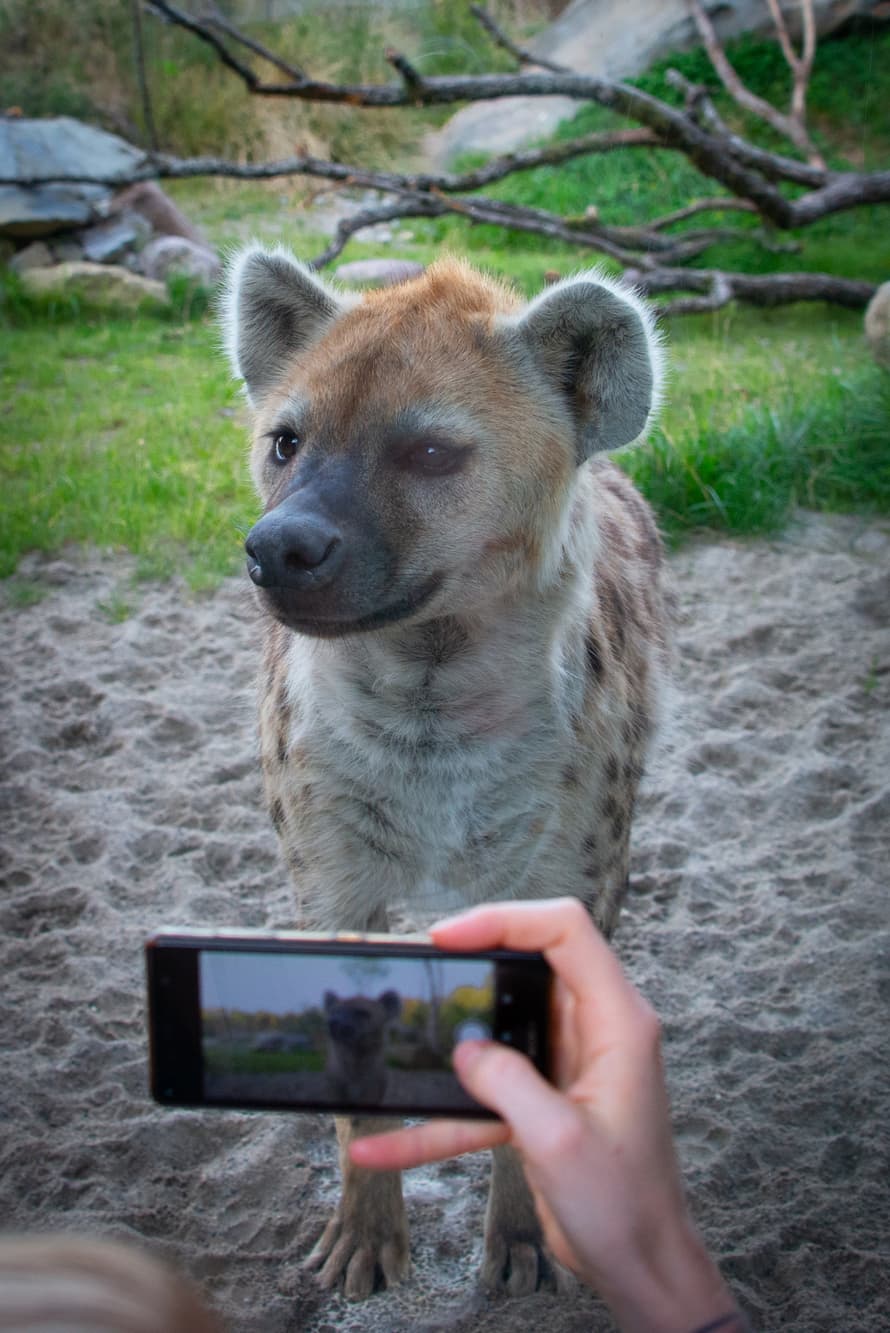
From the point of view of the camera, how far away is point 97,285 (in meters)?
4.59

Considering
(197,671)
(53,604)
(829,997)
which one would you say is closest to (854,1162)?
(829,997)

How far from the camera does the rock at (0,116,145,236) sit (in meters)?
4.76

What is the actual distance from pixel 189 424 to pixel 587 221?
1640 millimetres

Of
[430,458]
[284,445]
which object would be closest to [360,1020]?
[430,458]

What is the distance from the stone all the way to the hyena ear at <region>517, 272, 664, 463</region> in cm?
264

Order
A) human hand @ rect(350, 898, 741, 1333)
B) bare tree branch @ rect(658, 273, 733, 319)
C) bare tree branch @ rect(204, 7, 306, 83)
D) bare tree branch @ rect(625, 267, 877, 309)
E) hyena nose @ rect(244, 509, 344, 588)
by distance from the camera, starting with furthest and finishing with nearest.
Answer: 1. bare tree branch @ rect(625, 267, 877, 309)
2. bare tree branch @ rect(658, 273, 733, 319)
3. bare tree branch @ rect(204, 7, 306, 83)
4. hyena nose @ rect(244, 509, 344, 588)
5. human hand @ rect(350, 898, 741, 1333)

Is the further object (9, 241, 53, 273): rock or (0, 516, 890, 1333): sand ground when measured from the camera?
(9, 241, 53, 273): rock

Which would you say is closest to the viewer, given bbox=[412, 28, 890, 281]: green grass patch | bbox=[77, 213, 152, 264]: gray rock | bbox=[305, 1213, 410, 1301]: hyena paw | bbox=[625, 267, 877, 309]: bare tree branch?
bbox=[305, 1213, 410, 1301]: hyena paw

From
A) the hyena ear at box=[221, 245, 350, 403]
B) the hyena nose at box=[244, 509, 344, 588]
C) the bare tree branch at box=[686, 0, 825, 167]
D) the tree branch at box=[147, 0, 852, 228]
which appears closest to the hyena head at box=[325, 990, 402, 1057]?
the hyena nose at box=[244, 509, 344, 588]

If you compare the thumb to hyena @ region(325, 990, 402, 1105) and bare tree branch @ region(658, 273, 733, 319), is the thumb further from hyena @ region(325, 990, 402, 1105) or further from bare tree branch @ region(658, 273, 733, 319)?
bare tree branch @ region(658, 273, 733, 319)

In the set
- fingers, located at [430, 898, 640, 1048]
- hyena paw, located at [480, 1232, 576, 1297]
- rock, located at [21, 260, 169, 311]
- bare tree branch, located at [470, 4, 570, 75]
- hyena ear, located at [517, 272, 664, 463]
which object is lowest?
hyena paw, located at [480, 1232, 576, 1297]

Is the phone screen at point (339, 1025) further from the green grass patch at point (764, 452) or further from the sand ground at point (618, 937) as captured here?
the green grass patch at point (764, 452)

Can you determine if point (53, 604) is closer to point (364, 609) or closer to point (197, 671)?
point (197, 671)

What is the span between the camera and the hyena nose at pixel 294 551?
1.29 meters
